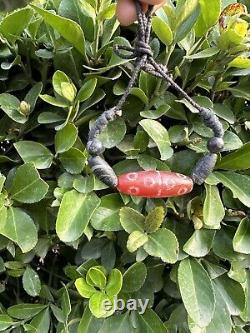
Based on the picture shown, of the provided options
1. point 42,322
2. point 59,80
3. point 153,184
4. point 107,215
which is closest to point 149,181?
point 153,184

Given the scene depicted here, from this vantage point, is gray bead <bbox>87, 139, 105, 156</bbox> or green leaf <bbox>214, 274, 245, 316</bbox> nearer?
gray bead <bbox>87, 139, 105, 156</bbox>

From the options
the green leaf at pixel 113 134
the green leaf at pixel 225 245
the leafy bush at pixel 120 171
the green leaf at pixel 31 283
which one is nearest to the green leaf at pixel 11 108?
the leafy bush at pixel 120 171

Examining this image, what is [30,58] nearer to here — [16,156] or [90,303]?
[16,156]

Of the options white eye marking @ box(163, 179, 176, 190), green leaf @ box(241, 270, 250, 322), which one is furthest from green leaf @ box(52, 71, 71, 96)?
green leaf @ box(241, 270, 250, 322)

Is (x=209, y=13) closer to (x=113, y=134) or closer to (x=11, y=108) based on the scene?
(x=113, y=134)

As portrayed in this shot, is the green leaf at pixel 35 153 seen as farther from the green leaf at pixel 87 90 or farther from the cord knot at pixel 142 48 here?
the cord knot at pixel 142 48

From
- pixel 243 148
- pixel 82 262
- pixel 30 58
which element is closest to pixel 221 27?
pixel 243 148

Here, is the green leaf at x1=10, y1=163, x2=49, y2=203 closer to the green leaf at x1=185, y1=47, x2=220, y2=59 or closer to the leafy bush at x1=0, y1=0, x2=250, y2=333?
the leafy bush at x1=0, y1=0, x2=250, y2=333
